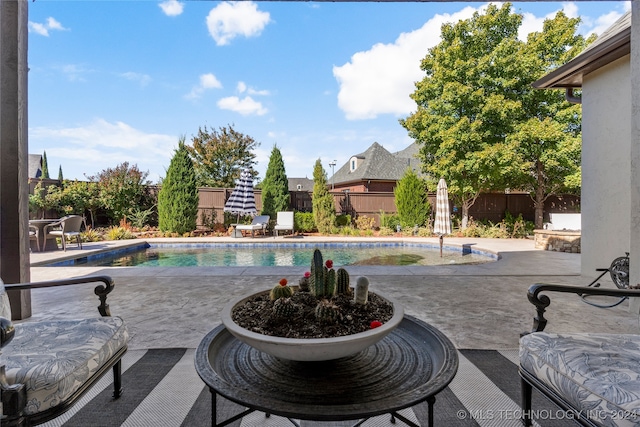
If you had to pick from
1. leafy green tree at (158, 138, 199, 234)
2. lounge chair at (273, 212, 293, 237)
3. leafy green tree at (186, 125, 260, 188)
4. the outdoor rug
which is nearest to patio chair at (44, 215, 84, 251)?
leafy green tree at (158, 138, 199, 234)

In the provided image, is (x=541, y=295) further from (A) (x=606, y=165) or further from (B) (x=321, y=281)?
(A) (x=606, y=165)

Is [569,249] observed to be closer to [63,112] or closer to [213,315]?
[213,315]

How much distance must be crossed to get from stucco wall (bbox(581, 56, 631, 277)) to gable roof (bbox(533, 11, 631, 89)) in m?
0.15

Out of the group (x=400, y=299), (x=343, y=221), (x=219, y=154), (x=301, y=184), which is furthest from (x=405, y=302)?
(x=301, y=184)

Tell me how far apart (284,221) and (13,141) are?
28.6 feet

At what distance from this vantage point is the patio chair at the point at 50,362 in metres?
1.03

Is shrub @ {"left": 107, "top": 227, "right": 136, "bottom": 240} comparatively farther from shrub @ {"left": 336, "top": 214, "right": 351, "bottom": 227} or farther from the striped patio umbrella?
shrub @ {"left": 336, "top": 214, "right": 351, "bottom": 227}

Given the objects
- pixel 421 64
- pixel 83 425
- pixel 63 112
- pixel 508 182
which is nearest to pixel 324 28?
pixel 421 64

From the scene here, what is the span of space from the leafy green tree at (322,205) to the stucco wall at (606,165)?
819cm

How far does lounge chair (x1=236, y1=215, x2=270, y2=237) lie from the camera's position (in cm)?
1059

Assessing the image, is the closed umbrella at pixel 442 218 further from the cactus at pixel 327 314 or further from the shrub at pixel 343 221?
the cactus at pixel 327 314

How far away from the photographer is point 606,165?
4199 mm

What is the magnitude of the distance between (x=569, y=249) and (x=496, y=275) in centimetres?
416

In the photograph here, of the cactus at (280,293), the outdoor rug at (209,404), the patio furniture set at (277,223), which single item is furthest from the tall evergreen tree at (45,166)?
the cactus at (280,293)
